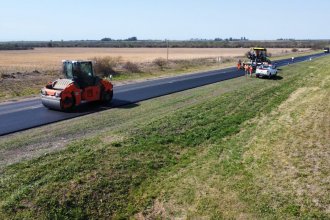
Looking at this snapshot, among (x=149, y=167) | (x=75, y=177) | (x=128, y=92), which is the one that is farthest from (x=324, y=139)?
(x=128, y=92)

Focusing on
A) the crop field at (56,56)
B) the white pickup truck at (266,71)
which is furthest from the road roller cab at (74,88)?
the crop field at (56,56)

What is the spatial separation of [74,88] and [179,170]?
990cm

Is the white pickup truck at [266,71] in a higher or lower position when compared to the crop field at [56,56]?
higher

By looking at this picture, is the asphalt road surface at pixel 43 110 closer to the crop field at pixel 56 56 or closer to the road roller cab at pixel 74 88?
the road roller cab at pixel 74 88

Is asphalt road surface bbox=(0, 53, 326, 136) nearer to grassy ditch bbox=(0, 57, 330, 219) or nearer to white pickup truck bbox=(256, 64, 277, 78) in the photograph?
grassy ditch bbox=(0, 57, 330, 219)

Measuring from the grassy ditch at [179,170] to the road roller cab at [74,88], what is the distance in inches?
85.2

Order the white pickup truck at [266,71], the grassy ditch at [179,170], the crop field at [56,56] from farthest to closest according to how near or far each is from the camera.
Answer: the crop field at [56,56], the white pickup truck at [266,71], the grassy ditch at [179,170]

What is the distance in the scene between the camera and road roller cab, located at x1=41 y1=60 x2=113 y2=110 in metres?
18.7

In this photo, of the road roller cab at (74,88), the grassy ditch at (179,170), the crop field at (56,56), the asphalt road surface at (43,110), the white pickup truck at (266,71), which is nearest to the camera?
the grassy ditch at (179,170)

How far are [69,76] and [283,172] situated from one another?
12767mm

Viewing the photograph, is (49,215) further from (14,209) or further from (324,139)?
(324,139)

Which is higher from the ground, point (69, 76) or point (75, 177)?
point (69, 76)

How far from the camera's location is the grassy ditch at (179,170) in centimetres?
863

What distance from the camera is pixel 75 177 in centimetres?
992
